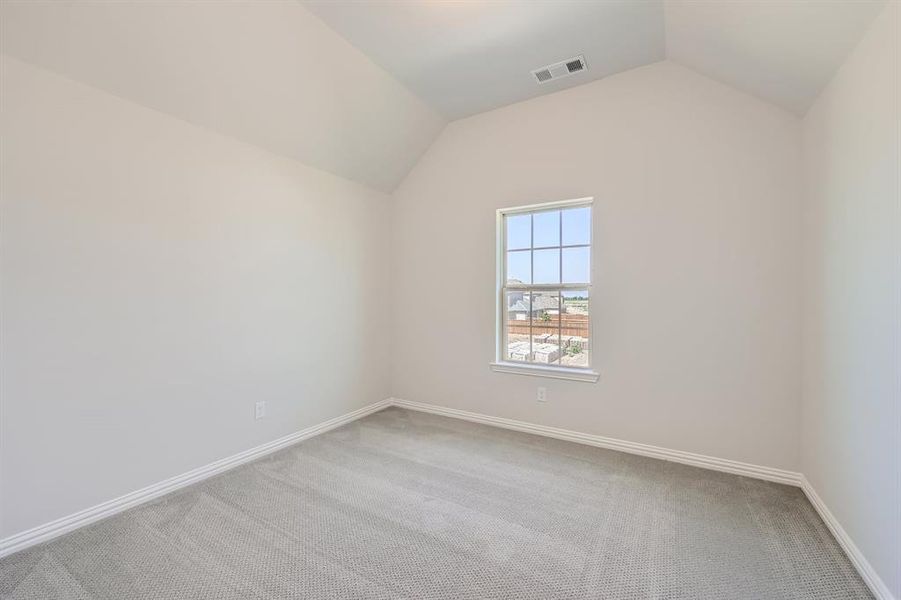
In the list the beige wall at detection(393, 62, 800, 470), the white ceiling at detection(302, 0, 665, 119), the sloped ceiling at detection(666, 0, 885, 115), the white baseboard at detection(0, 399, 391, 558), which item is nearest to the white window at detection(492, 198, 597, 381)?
the beige wall at detection(393, 62, 800, 470)

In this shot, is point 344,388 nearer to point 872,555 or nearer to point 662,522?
point 662,522

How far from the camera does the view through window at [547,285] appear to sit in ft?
10.4

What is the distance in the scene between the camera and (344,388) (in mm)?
3625

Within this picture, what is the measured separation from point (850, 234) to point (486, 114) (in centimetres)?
274

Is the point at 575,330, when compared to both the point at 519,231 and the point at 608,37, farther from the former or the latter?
the point at 608,37

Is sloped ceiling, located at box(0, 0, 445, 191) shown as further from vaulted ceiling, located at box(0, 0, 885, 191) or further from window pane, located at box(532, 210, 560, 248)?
window pane, located at box(532, 210, 560, 248)

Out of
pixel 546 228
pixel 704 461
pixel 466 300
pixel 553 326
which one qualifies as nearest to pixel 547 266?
pixel 546 228

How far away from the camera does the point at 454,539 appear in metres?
1.89

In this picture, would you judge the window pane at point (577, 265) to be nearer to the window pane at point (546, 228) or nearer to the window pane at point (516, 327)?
the window pane at point (546, 228)

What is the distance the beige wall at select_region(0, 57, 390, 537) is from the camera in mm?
1838

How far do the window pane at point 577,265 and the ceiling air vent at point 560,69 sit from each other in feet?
4.43

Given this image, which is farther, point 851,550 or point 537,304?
point 537,304

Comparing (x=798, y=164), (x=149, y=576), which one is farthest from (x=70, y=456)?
(x=798, y=164)

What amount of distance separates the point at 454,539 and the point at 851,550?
5.94 feet
